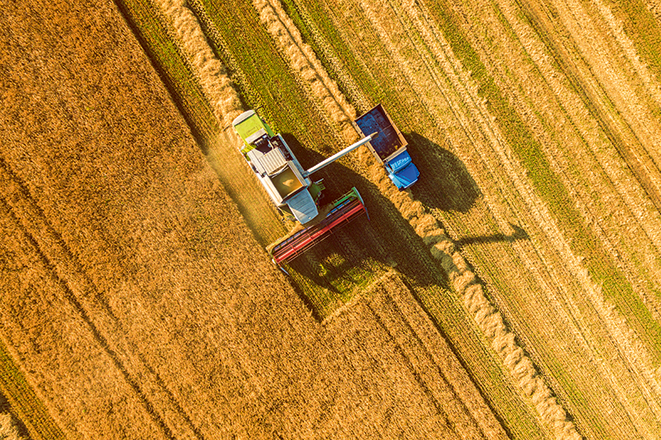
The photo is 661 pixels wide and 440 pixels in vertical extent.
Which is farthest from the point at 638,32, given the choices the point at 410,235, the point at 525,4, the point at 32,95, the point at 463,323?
the point at 32,95

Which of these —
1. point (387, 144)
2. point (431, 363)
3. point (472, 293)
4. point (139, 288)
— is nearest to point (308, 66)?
point (387, 144)

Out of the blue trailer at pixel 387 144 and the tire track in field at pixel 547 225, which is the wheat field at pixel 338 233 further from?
the blue trailer at pixel 387 144

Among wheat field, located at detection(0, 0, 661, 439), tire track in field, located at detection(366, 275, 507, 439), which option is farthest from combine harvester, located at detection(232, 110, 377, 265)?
tire track in field, located at detection(366, 275, 507, 439)

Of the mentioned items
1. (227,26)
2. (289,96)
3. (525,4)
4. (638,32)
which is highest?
(227,26)

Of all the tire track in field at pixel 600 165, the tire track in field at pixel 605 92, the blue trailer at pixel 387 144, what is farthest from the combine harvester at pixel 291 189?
Result: the tire track in field at pixel 605 92

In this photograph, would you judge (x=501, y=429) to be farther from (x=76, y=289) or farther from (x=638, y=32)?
(x=76, y=289)
